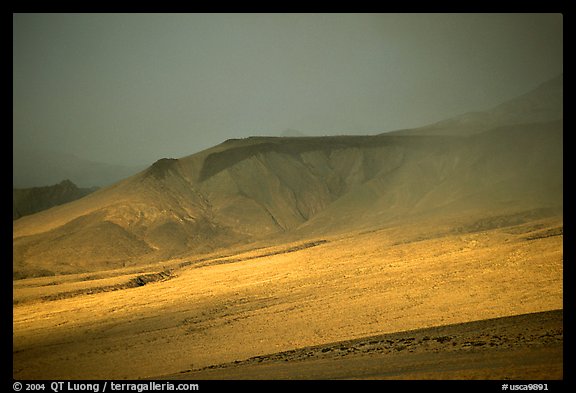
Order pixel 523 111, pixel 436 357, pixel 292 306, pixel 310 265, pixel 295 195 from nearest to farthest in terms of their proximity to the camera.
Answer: pixel 436 357, pixel 292 306, pixel 310 265, pixel 295 195, pixel 523 111

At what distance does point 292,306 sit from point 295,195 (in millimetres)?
36310

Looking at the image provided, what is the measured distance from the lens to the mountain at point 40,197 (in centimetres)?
7431

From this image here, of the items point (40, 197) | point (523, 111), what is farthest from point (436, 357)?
point (523, 111)

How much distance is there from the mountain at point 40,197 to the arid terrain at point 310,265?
27047 millimetres

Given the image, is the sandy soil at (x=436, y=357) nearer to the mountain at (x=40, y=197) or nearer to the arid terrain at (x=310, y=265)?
the arid terrain at (x=310, y=265)

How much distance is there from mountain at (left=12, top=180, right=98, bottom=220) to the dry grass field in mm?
50980

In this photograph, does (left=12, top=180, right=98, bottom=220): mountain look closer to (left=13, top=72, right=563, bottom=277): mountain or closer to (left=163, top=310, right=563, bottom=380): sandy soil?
(left=13, top=72, right=563, bottom=277): mountain

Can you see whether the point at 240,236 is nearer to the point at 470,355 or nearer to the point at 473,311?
the point at 473,311

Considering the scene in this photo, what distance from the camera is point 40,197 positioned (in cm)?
7719

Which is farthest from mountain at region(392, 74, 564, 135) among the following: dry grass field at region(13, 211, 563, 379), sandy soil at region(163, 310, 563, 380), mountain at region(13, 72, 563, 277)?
sandy soil at region(163, 310, 563, 380)

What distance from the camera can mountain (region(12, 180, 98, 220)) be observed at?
244ft

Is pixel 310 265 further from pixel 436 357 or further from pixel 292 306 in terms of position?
pixel 436 357

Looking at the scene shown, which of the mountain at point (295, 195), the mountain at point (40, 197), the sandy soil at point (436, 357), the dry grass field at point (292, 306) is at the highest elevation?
the mountain at point (40, 197)

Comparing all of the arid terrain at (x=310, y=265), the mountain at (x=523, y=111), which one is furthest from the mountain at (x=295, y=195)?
the mountain at (x=523, y=111)
